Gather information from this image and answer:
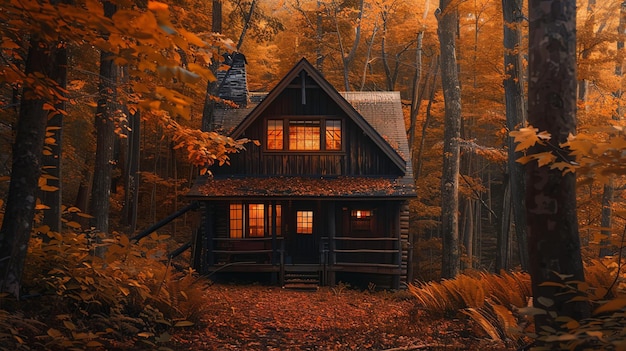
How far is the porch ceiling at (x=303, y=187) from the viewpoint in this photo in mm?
16906

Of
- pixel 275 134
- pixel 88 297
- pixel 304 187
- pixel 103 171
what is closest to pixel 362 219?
pixel 304 187

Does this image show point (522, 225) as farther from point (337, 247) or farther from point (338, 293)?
point (337, 247)

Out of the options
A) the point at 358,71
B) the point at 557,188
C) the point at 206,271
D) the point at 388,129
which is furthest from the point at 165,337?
the point at 358,71

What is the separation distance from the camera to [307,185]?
57.8 ft

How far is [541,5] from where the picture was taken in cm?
432

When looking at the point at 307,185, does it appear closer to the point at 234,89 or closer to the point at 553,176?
the point at 234,89

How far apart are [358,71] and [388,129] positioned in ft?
47.2

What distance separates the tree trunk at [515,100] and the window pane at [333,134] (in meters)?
7.74

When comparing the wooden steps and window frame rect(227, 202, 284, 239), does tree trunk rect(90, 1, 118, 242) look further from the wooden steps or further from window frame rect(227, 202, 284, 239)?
window frame rect(227, 202, 284, 239)

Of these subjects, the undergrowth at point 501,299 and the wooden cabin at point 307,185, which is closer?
the undergrowth at point 501,299

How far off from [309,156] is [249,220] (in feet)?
11.6

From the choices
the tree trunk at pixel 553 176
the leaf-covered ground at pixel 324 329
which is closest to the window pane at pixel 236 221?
the leaf-covered ground at pixel 324 329

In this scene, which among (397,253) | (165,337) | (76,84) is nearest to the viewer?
(165,337)

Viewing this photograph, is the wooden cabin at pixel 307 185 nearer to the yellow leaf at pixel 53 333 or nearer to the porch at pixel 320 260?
the porch at pixel 320 260
